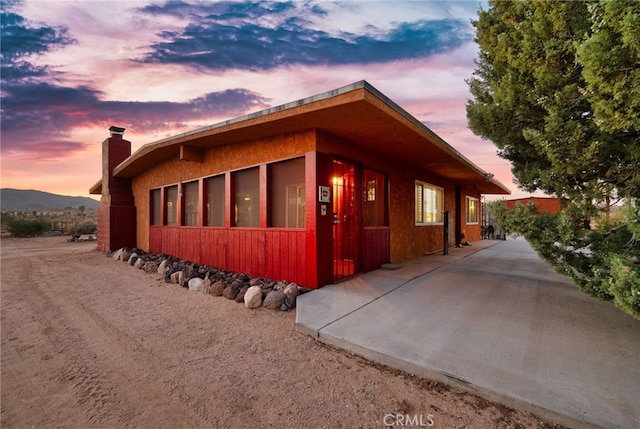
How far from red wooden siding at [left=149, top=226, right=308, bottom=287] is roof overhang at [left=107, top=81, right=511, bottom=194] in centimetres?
194

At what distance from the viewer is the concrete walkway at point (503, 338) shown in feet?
5.78

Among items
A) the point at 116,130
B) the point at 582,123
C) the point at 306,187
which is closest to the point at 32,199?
the point at 116,130

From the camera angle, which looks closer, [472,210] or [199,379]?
[199,379]

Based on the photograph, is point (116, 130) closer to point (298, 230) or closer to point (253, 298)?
point (298, 230)

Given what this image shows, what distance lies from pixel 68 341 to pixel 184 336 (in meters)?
1.31

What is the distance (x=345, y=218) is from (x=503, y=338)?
323 centimetres

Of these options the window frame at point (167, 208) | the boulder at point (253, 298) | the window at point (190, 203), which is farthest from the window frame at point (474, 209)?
the window frame at point (167, 208)

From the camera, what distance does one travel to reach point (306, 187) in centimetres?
453

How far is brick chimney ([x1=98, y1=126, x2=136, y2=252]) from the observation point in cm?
1043

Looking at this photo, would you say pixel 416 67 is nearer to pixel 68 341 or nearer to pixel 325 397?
pixel 325 397

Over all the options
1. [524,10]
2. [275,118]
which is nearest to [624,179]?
[524,10]

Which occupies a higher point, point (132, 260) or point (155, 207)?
point (155, 207)

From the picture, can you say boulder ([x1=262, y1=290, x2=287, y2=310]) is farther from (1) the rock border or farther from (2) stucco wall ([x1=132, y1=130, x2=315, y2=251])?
(2) stucco wall ([x1=132, y1=130, x2=315, y2=251])

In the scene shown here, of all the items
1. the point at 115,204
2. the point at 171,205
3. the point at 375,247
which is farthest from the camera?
the point at 115,204
